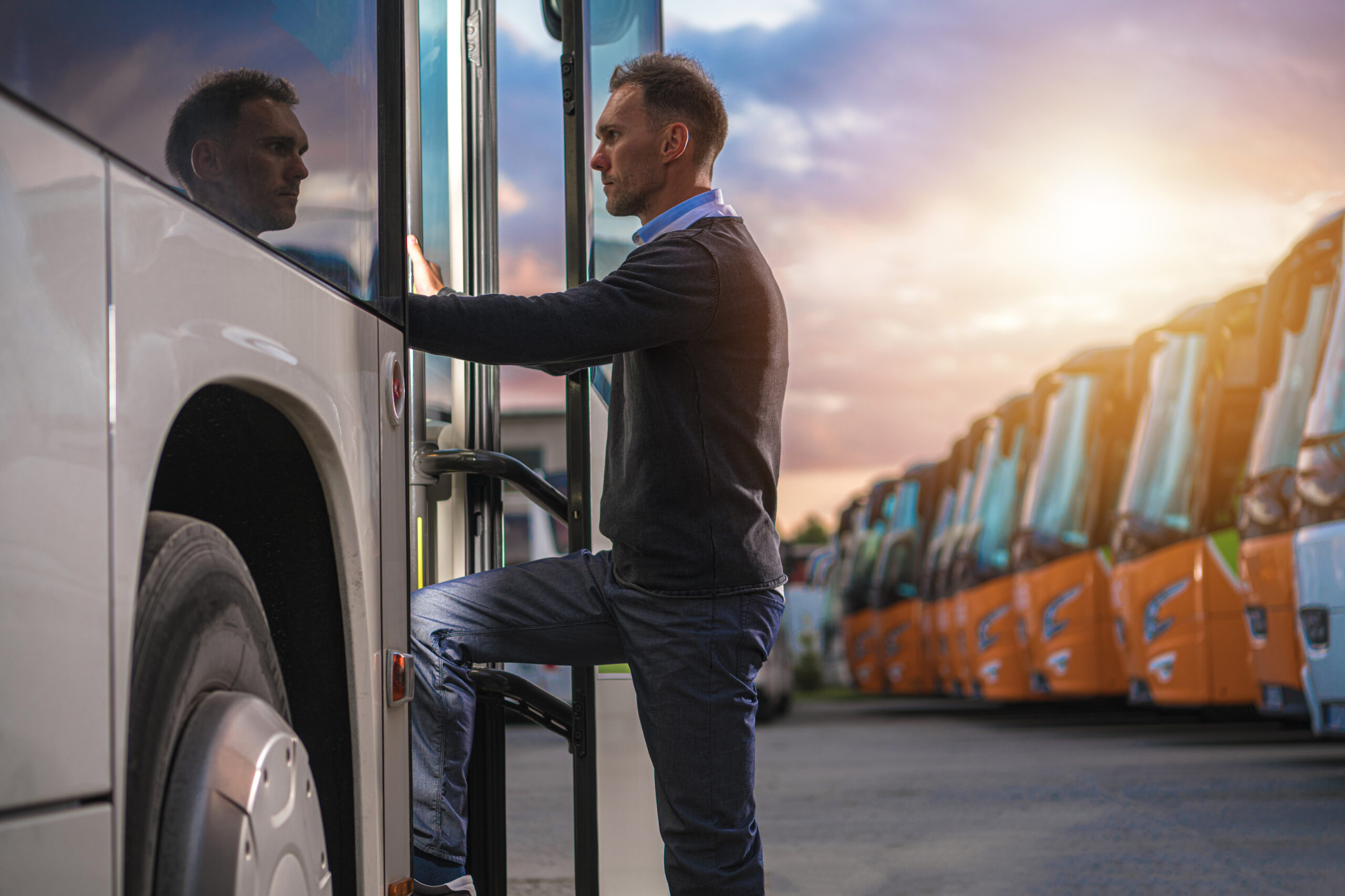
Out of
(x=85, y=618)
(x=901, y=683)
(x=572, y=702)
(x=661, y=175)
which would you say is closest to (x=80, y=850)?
(x=85, y=618)

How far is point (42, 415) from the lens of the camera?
1.04 m

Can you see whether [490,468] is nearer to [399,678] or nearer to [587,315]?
[587,315]

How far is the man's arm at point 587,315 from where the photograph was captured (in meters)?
2.25

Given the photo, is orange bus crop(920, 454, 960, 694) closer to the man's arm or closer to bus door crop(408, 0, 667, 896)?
bus door crop(408, 0, 667, 896)

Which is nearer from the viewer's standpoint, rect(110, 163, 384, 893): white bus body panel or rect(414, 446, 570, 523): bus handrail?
rect(110, 163, 384, 893): white bus body panel

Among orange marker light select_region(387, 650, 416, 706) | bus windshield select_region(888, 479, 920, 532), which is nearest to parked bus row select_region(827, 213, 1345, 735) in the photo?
bus windshield select_region(888, 479, 920, 532)

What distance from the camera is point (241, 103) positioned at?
1.46 metres

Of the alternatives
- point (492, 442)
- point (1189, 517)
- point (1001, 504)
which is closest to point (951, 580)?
point (1001, 504)

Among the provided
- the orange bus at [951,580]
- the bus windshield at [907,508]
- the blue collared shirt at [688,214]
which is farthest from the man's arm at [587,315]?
the bus windshield at [907,508]

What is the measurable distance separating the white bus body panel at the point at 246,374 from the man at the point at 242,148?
0.04 metres

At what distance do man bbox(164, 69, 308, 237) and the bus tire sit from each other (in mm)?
327

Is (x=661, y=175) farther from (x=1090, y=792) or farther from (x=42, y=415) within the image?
(x=1090, y=792)

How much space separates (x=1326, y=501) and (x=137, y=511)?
6.23m

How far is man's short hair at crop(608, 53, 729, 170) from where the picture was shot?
2.72 metres
